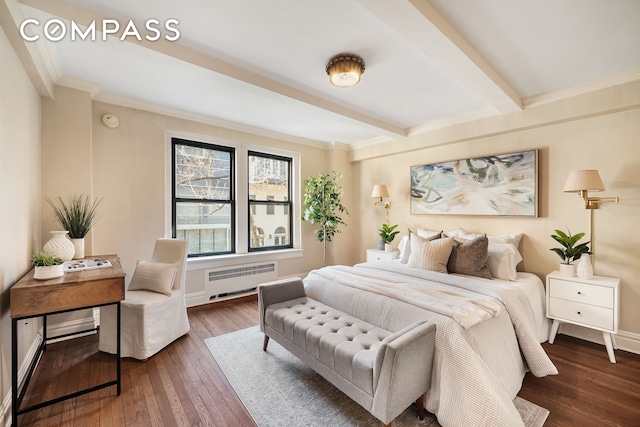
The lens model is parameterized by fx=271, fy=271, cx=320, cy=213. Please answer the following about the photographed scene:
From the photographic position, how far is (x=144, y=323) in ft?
7.72

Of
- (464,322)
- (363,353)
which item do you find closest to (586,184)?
(464,322)

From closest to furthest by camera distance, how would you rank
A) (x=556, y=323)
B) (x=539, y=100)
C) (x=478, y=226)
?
(x=556, y=323)
(x=539, y=100)
(x=478, y=226)

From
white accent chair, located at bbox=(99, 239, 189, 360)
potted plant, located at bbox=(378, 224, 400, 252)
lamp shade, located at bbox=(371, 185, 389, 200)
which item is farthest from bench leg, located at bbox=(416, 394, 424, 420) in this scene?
lamp shade, located at bbox=(371, 185, 389, 200)

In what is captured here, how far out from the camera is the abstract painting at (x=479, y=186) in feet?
10.1

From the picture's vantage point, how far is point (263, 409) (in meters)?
1.80

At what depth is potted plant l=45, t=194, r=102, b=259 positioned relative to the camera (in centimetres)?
254

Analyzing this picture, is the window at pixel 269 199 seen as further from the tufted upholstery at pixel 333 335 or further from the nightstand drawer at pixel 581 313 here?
the nightstand drawer at pixel 581 313

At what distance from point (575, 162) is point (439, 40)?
7.22 ft

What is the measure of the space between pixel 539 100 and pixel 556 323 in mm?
2297

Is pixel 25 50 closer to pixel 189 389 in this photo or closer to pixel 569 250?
pixel 189 389

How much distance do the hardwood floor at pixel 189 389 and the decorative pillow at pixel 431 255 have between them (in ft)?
3.65

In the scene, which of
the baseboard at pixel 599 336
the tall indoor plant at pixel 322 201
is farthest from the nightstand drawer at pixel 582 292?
the tall indoor plant at pixel 322 201

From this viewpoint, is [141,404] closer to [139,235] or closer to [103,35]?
[139,235]

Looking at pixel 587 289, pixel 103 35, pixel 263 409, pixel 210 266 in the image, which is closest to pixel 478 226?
pixel 587 289
